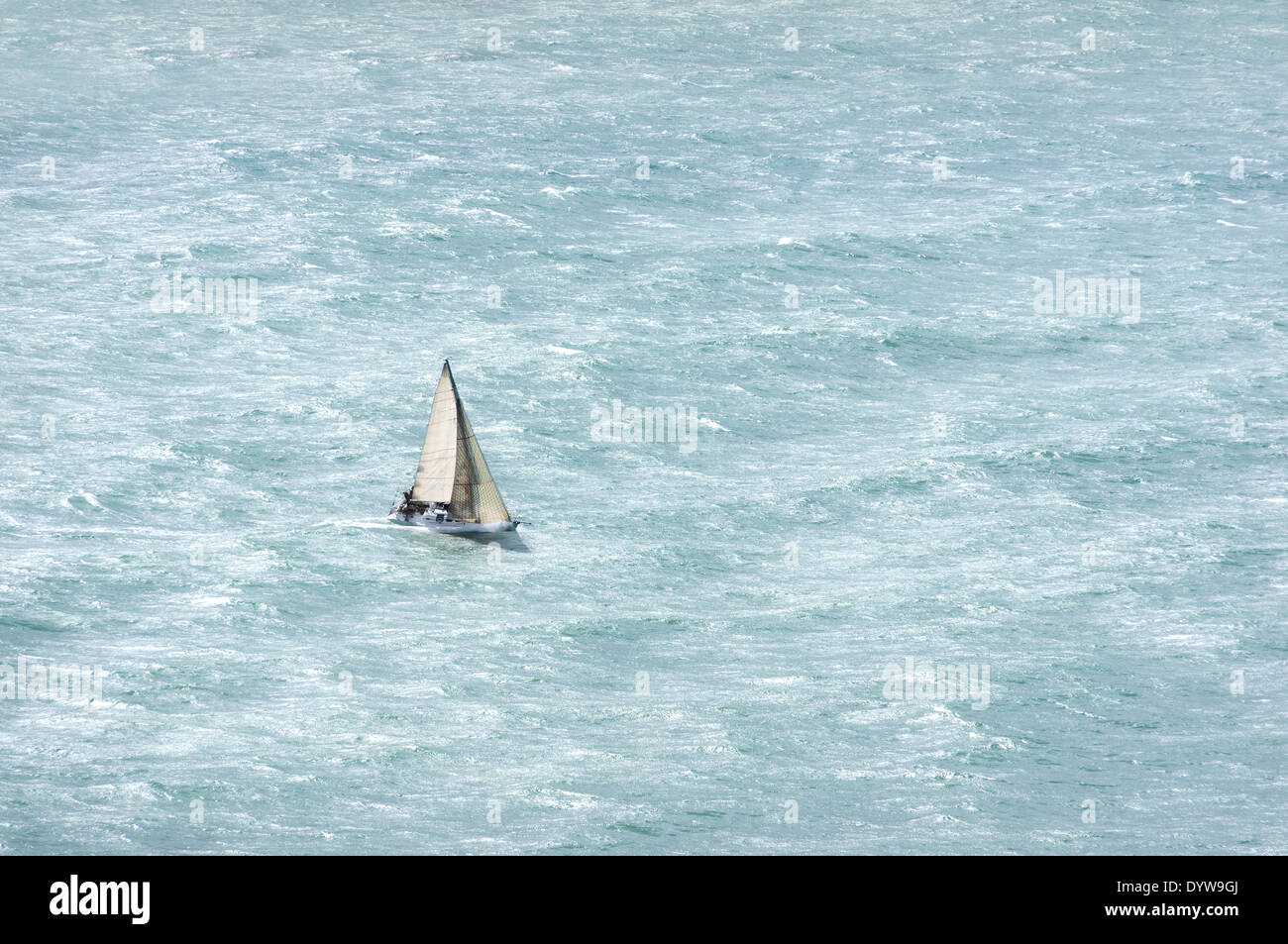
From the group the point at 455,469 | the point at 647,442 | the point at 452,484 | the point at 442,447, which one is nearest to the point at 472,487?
the point at 452,484

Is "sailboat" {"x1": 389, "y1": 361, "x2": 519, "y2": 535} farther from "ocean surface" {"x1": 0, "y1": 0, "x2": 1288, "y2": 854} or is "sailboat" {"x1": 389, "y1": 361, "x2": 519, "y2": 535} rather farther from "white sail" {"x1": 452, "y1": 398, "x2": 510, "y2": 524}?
"ocean surface" {"x1": 0, "y1": 0, "x2": 1288, "y2": 854}

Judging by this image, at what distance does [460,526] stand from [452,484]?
1.96 m

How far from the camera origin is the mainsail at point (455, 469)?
81562 millimetres

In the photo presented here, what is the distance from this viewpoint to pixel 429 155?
140500 mm

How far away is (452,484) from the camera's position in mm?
81938

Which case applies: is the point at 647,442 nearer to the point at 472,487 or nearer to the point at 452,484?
the point at 472,487

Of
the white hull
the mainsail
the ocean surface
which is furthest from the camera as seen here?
the white hull

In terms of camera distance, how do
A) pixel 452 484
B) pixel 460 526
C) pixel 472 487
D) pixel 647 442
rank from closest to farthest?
pixel 452 484 → pixel 472 487 → pixel 460 526 → pixel 647 442

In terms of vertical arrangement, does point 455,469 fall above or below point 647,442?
above

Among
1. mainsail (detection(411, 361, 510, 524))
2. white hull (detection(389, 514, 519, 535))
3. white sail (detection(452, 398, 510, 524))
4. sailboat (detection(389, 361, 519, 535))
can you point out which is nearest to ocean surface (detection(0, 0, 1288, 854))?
white hull (detection(389, 514, 519, 535))

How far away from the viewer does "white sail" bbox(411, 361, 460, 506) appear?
81.6 m

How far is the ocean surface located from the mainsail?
1.84 metres

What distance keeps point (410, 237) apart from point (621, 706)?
62.1 m

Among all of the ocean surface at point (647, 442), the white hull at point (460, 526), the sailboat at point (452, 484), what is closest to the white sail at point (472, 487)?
the sailboat at point (452, 484)
